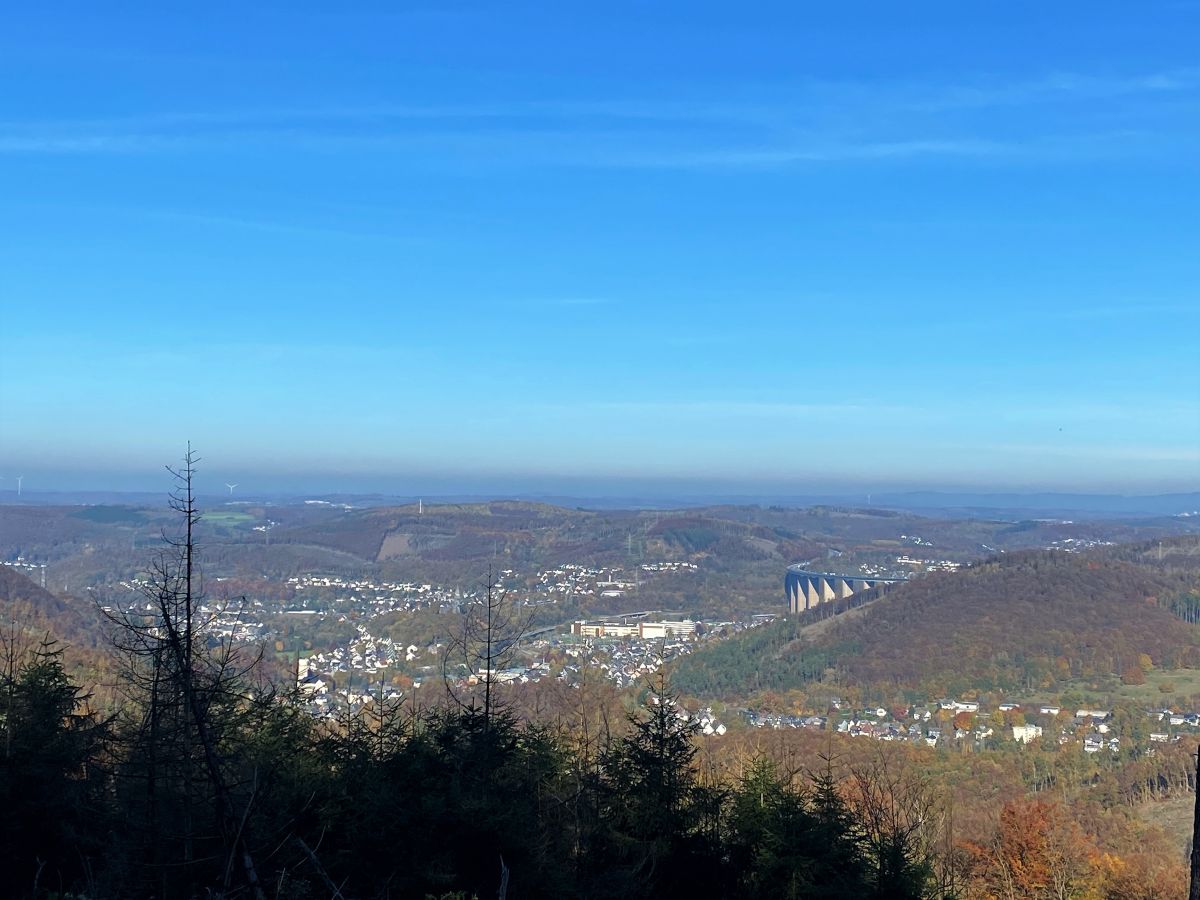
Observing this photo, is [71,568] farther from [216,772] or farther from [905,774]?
[216,772]

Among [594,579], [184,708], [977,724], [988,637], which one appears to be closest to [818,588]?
[988,637]

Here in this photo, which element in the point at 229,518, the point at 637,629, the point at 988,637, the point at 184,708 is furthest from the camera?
the point at 229,518

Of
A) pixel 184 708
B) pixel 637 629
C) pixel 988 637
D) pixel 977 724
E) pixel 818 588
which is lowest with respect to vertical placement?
pixel 637 629

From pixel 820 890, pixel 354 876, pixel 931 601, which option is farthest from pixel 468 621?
pixel 931 601

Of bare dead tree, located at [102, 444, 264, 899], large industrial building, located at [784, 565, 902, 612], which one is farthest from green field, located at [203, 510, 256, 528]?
bare dead tree, located at [102, 444, 264, 899]

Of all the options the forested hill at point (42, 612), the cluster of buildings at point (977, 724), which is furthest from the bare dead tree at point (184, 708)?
the forested hill at point (42, 612)

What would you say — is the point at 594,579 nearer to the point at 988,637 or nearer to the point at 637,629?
the point at 637,629
